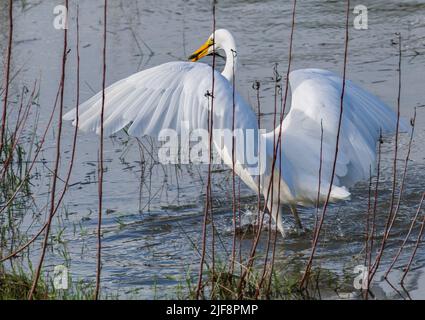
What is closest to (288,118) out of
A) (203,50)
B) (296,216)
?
(296,216)

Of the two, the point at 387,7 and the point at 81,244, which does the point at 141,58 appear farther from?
the point at 81,244

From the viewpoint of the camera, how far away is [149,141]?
8625 mm

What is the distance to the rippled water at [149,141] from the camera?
255 inches

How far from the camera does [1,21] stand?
1248 cm

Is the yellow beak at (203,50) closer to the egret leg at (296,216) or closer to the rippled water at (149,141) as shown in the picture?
the rippled water at (149,141)

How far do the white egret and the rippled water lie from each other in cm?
47

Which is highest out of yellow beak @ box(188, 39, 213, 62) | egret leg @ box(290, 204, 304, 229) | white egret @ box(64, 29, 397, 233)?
yellow beak @ box(188, 39, 213, 62)

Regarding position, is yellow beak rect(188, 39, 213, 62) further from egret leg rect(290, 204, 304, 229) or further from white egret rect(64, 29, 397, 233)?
egret leg rect(290, 204, 304, 229)

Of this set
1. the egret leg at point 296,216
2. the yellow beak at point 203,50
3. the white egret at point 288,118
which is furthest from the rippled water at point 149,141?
the yellow beak at point 203,50

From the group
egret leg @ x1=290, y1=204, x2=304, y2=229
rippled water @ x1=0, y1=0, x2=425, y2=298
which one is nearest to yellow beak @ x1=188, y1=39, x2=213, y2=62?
rippled water @ x1=0, y1=0, x2=425, y2=298

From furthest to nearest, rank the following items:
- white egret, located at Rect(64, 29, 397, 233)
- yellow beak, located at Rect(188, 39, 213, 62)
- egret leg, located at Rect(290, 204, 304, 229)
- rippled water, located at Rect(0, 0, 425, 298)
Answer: yellow beak, located at Rect(188, 39, 213, 62), egret leg, located at Rect(290, 204, 304, 229), rippled water, located at Rect(0, 0, 425, 298), white egret, located at Rect(64, 29, 397, 233)

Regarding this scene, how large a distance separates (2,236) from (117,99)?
51.5 inches

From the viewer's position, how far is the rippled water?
21.2 ft

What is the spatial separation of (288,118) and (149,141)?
201 cm
